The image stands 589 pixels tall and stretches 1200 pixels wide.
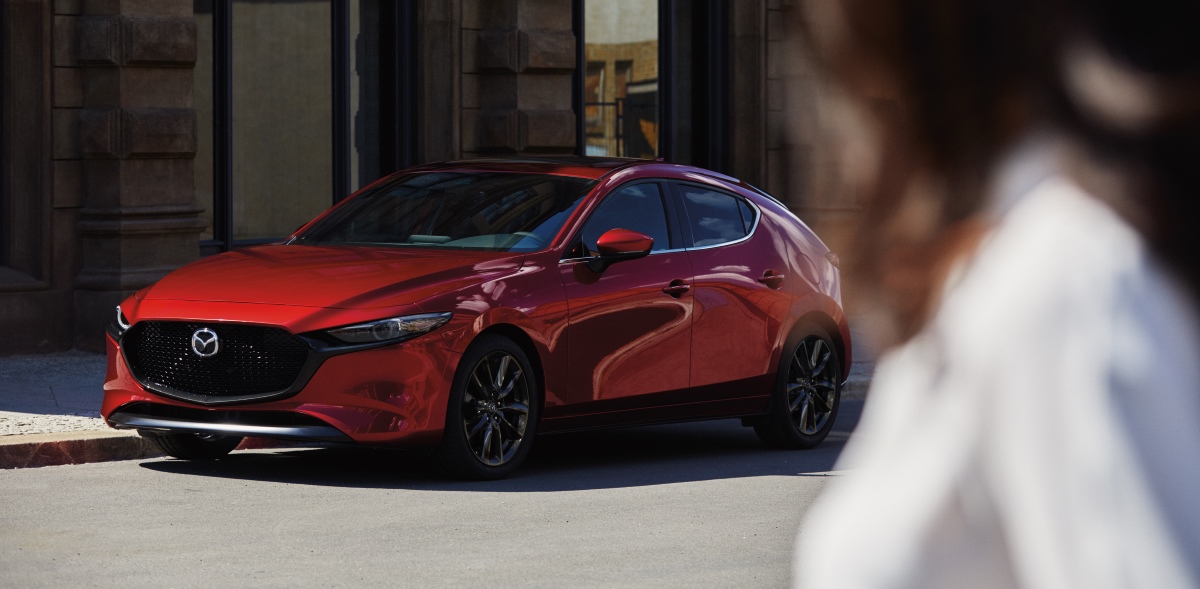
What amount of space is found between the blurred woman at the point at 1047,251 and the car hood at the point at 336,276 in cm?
719

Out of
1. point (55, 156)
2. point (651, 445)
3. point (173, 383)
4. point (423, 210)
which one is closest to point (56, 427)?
point (173, 383)

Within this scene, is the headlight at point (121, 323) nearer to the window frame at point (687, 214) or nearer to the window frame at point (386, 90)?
the window frame at point (687, 214)

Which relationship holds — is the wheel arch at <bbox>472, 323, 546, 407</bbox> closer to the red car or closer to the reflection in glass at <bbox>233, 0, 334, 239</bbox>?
the red car

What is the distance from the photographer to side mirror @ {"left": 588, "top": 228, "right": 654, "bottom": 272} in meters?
Answer: 9.38

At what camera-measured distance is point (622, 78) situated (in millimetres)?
19000

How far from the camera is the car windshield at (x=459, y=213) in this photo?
9406mm

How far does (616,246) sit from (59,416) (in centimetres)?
325

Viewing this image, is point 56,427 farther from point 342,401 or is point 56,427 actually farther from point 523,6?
point 523,6

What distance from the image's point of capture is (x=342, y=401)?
27.6 feet

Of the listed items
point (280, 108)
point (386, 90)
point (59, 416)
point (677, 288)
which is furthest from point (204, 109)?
point (677, 288)

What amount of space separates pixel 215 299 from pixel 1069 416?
7.63 metres

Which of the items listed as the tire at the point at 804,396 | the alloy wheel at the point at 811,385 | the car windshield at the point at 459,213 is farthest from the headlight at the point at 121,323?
the alloy wheel at the point at 811,385

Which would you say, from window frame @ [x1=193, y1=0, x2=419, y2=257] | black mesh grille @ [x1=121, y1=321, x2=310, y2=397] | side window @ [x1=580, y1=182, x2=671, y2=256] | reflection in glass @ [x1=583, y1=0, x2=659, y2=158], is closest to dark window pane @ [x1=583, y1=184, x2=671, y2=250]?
side window @ [x1=580, y1=182, x2=671, y2=256]

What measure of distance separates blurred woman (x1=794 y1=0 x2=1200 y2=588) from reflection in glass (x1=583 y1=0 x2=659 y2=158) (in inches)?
683
